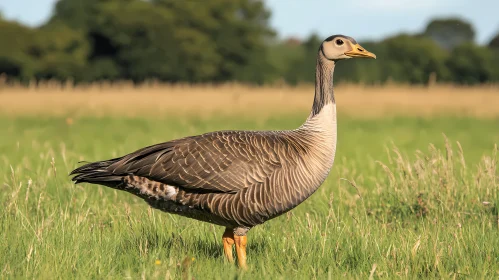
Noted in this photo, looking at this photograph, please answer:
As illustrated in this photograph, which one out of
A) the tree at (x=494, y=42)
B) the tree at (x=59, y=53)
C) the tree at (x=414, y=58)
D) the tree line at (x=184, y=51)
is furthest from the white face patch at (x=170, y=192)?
the tree at (x=494, y=42)

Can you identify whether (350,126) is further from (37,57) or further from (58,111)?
(37,57)

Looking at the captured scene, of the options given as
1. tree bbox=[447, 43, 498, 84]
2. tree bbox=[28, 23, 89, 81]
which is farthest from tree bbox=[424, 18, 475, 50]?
tree bbox=[28, 23, 89, 81]

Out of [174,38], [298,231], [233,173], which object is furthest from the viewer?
[174,38]

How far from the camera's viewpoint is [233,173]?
5793mm

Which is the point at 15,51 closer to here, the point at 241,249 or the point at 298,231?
the point at 298,231

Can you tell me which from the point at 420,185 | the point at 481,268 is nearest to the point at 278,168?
the point at 481,268

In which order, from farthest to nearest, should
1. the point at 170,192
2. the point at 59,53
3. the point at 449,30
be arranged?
the point at 449,30 → the point at 59,53 → the point at 170,192

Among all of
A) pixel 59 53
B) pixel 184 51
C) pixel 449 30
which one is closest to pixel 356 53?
pixel 184 51

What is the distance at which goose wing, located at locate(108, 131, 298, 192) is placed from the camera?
5.79m

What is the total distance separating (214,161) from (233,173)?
22cm

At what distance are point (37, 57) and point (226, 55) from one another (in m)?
19.8

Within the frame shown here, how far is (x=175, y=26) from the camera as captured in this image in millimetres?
69938

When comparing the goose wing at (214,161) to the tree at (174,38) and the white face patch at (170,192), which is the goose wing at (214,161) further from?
the tree at (174,38)

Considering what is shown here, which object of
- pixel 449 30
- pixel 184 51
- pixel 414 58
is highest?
pixel 449 30
